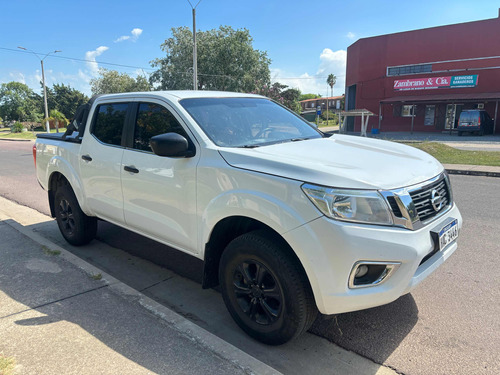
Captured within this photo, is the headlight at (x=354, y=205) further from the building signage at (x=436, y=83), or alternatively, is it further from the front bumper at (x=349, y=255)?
the building signage at (x=436, y=83)

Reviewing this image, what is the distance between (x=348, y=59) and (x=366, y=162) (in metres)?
37.8

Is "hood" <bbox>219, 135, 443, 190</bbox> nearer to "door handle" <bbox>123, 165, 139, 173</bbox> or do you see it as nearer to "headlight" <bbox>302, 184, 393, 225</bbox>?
"headlight" <bbox>302, 184, 393, 225</bbox>

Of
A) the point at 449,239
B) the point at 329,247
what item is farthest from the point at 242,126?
the point at 449,239

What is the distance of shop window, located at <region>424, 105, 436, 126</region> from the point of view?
31641 mm

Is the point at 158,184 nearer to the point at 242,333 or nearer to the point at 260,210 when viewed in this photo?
the point at 260,210

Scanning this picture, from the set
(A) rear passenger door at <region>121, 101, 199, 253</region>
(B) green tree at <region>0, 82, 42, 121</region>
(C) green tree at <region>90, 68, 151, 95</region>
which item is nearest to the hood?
(A) rear passenger door at <region>121, 101, 199, 253</region>

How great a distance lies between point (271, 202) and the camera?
2.41 meters

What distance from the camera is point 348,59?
1464 inches

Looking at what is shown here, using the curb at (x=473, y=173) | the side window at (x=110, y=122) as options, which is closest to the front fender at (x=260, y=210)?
the side window at (x=110, y=122)

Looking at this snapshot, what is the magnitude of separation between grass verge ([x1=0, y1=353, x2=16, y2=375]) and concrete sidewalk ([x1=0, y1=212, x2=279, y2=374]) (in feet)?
0.10

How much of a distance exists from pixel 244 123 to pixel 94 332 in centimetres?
207

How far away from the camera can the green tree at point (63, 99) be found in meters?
73.7

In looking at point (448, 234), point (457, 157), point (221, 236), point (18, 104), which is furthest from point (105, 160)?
point (18, 104)

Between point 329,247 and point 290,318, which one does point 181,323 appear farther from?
point 329,247
